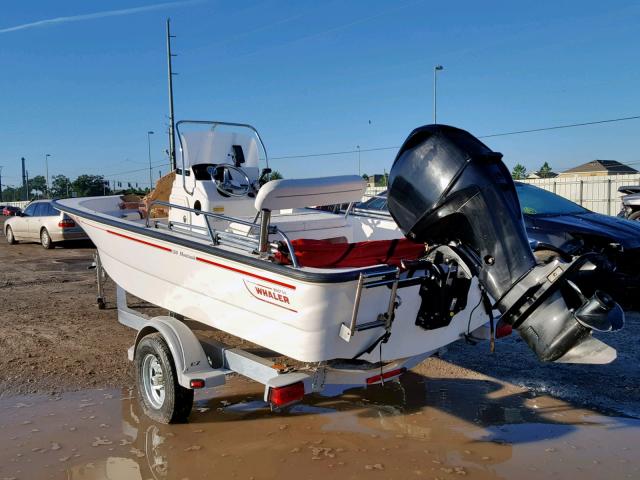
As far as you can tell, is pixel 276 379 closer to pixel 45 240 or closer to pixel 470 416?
pixel 470 416

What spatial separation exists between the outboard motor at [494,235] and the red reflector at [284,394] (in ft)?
4.00

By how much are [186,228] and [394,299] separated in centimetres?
203

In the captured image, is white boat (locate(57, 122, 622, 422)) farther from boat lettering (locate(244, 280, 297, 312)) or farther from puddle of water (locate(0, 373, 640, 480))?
puddle of water (locate(0, 373, 640, 480))

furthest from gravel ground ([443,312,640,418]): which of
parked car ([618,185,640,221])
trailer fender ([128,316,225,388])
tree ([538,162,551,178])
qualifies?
tree ([538,162,551,178])

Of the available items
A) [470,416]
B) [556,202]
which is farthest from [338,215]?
[556,202]

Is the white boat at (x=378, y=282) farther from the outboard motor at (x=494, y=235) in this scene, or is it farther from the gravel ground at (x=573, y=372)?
the gravel ground at (x=573, y=372)

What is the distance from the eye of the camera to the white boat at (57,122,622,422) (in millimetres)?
3262

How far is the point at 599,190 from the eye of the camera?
779 inches

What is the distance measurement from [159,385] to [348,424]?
1523 millimetres

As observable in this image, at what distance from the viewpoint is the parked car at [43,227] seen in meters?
15.3

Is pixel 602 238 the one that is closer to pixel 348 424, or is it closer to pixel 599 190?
pixel 348 424

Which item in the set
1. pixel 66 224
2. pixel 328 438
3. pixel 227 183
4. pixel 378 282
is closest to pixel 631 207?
pixel 227 183

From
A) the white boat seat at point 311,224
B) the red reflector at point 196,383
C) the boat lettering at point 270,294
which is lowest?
the red reflector at point 196,383

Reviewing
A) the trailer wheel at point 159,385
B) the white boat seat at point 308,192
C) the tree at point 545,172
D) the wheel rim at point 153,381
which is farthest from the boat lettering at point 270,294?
the tree at point 545,172
